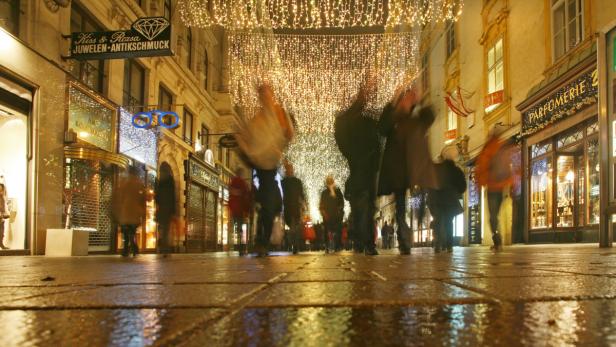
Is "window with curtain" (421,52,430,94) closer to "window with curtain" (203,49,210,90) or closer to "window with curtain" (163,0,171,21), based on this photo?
"window with curtain" (203,49,210,90)

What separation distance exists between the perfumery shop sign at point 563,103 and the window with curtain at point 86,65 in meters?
12.6

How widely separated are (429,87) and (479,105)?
7.80m

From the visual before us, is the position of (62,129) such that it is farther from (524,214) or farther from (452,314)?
(452,314)

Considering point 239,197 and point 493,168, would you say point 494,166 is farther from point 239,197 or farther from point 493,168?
point 239,197

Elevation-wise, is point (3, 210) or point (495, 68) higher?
point (495, 68)

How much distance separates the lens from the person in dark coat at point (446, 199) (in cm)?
899

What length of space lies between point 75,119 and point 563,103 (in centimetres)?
1262

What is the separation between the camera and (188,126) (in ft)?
85.4

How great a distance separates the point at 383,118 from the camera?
6.84m

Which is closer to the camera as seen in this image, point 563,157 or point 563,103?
point 563,103

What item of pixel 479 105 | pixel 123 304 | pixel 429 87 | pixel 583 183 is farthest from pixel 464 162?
pixel 123 304

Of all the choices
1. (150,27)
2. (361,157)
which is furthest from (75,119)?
(361,157)

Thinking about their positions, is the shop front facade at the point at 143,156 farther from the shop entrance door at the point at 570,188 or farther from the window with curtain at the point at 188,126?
the shop entrance door at the point at 570,188

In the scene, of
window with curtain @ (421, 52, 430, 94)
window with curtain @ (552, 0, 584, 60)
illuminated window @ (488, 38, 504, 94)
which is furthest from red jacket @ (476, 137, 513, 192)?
window with curtain @ (421, 52, 430, 94)
